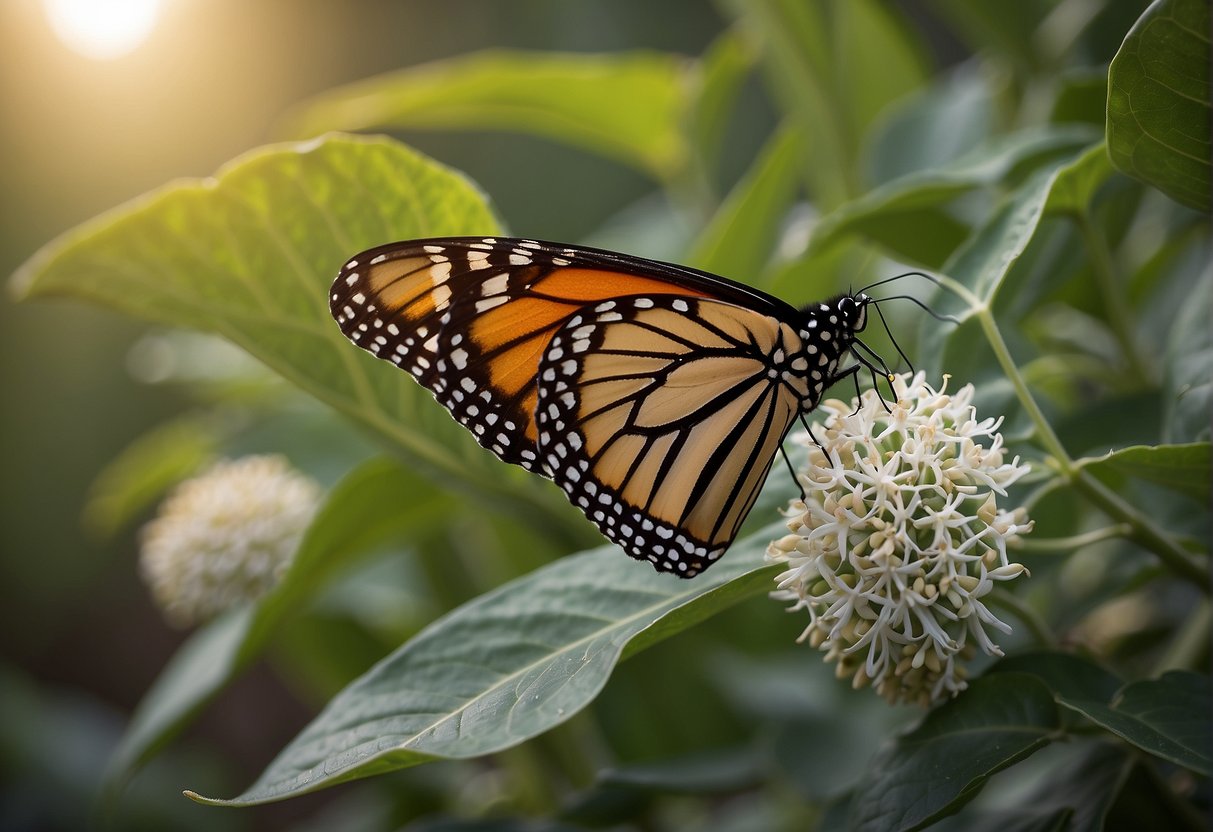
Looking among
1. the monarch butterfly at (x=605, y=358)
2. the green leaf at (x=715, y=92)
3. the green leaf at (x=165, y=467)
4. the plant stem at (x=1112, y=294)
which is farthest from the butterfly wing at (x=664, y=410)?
the green leaf at (x=165, y=467)

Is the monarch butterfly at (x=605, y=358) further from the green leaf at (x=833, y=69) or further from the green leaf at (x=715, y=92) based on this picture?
the green leaf at (x=715, y=92)

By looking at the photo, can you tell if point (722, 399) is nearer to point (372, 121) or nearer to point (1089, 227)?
point (1089, 227)

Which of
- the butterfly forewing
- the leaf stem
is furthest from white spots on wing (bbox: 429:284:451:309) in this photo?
the leaf stem

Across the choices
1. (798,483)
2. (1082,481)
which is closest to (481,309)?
A: (798,483)

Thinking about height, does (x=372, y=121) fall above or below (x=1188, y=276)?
above

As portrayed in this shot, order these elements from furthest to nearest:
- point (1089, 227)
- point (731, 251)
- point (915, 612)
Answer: point (731, 251), point (1089, 227), point (915, 612)

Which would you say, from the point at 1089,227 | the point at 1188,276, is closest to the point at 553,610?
the point at 1089,227

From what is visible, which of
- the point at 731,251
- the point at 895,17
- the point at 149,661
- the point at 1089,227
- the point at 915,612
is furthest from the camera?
the point at 149,661

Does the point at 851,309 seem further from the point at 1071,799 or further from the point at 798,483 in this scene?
the point at 1071,799
